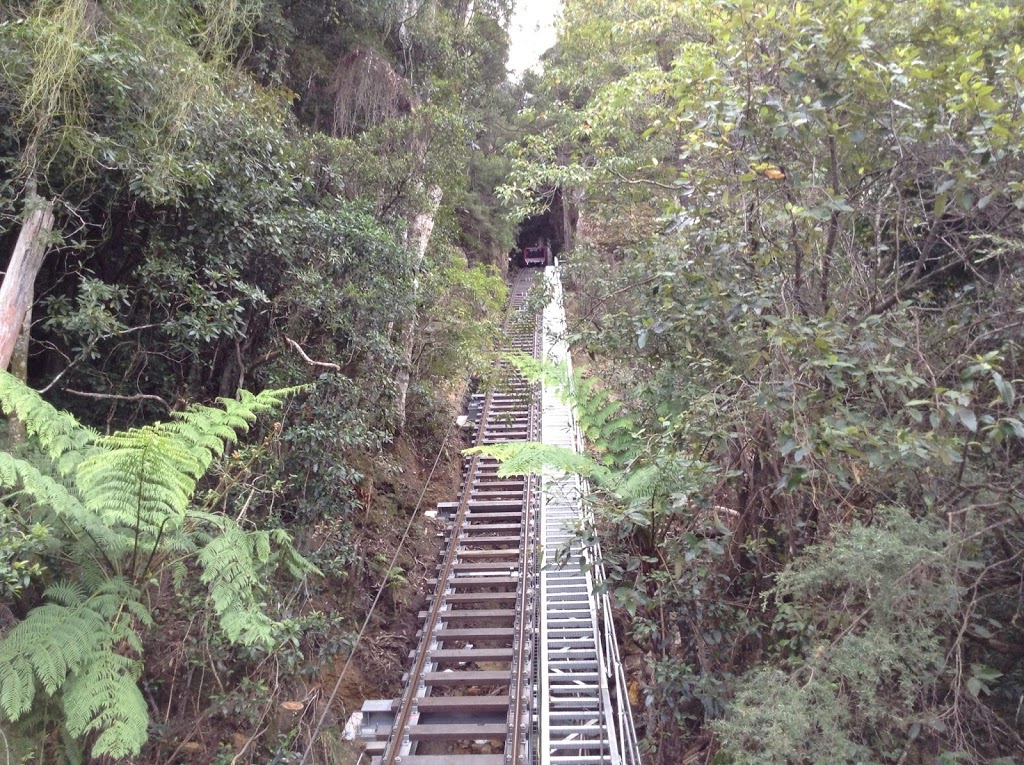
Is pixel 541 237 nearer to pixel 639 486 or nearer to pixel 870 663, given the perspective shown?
pixel 639 486

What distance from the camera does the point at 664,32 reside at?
955 cm

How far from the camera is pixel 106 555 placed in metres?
4.04

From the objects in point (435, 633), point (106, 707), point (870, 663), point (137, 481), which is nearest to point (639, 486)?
point (870, 663)

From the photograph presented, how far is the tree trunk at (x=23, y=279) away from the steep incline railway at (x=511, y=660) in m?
4.20

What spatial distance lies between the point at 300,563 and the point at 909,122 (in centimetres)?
510

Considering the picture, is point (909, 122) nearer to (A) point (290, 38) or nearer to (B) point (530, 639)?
(B) point (530, 639)

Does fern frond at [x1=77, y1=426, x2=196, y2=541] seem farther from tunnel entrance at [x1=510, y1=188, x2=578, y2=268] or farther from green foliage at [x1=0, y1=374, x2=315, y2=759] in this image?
tunnel entrance at [x1=510, y1=188, x2=578, y2=268]

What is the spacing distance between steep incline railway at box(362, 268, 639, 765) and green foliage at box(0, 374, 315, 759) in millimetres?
2275

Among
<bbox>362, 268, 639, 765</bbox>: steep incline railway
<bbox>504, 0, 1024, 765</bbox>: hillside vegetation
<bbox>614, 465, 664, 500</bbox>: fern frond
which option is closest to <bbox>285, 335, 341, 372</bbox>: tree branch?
<bbox>362, 268, 639, 765</bbox>: steep incline railway

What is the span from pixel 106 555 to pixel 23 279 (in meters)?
2.40

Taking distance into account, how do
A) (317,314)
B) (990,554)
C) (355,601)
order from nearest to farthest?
(990,554) < (317,314) < (355,601)

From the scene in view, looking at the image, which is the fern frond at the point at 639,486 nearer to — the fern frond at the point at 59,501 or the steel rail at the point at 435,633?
the steel rail at the point at 435,633

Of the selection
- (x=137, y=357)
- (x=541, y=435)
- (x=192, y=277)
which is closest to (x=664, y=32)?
(x=541, y=435)

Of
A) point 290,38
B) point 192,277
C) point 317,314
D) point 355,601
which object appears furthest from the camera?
point 290,38
